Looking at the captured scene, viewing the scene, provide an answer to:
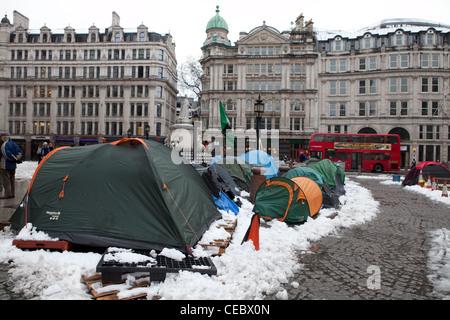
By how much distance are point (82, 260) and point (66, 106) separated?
171 ft

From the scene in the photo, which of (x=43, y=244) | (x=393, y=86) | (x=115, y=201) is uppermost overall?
(x=393, y=86)

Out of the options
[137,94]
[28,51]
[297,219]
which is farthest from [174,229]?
[28,51]

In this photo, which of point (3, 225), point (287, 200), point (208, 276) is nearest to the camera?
point (208, 276)

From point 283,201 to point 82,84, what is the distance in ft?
164

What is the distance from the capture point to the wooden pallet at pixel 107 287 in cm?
412

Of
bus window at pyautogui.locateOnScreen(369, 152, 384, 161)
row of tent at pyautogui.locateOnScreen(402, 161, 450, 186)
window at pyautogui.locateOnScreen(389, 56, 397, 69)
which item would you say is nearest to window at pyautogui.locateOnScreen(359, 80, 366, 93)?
window at pyautogui.locateOnScreen(389, 56, 397, 69)

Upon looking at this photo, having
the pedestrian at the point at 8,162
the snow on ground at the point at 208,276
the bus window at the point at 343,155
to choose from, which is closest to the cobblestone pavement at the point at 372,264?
the snow on ground at the point at 208,276

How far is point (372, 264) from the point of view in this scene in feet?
19.1

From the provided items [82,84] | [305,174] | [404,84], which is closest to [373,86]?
[404,84]

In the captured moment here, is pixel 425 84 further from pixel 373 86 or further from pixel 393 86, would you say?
pixel 373 86

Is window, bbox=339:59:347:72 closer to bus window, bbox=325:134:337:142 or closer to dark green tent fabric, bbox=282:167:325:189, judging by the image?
bus window, bbox=325:134:337:142

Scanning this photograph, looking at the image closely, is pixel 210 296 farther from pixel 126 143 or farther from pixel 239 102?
pixel 239 102

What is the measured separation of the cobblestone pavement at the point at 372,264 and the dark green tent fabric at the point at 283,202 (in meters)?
1.21

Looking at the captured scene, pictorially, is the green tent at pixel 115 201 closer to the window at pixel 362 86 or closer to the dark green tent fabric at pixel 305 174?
the dark green tent fabric at pixel 305 174
